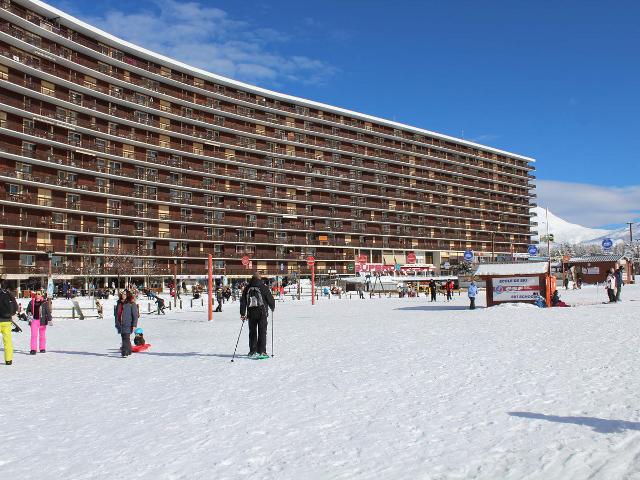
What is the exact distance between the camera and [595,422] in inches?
221

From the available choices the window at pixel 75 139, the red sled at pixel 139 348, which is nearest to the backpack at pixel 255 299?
the red sled at pixel 139 348

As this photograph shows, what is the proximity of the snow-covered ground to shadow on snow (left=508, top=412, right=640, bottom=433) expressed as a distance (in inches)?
0.8

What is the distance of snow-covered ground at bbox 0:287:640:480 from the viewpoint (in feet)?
15.4

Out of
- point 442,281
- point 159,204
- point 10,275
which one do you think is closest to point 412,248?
point 442,281

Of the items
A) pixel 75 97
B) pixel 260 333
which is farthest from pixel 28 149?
pixel 260 333

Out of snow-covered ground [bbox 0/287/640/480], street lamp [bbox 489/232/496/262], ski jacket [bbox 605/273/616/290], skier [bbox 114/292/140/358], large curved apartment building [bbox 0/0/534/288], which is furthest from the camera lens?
street lamp [bbox 489/232/496/262]

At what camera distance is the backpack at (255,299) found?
428 inches

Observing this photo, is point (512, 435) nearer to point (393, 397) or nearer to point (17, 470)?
point (393, 397)

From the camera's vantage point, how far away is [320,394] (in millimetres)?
7633

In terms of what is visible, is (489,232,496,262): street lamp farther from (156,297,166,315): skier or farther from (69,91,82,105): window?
(156,297,166,315): skier

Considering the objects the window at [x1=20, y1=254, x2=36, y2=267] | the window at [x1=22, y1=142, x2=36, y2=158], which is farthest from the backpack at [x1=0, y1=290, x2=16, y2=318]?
the window at [x1=22, y1=142, x2=36, y2=158]

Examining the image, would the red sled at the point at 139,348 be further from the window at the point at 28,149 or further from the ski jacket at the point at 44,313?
the window at the point at 28,149

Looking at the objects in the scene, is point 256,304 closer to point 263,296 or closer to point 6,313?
point 263,296

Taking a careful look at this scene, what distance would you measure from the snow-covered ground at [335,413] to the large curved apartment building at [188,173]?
1055 inches
